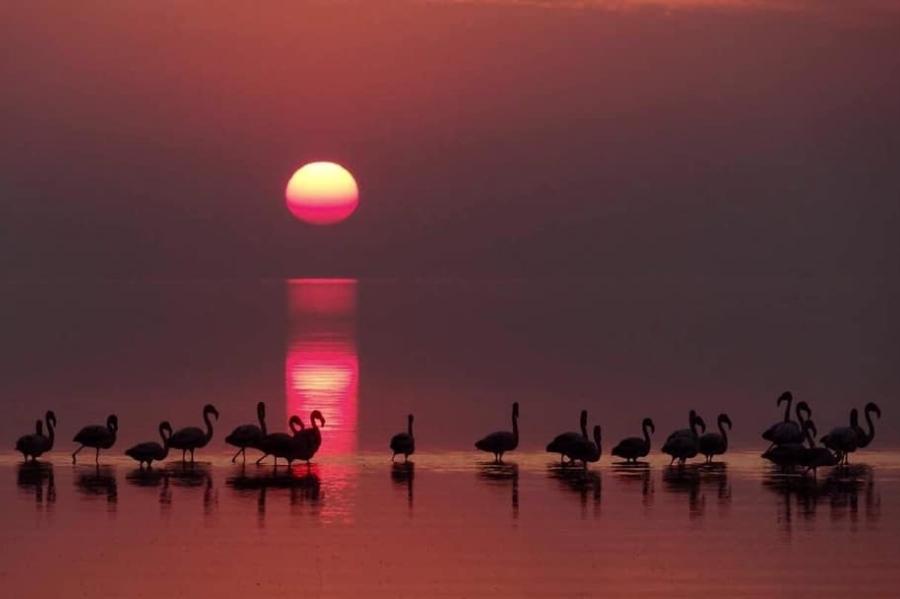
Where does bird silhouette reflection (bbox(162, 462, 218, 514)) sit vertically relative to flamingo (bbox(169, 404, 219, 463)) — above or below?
below

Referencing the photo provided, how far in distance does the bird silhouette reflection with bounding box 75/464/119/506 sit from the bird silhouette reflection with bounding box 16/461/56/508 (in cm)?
44

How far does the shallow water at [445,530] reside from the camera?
66.3 feet

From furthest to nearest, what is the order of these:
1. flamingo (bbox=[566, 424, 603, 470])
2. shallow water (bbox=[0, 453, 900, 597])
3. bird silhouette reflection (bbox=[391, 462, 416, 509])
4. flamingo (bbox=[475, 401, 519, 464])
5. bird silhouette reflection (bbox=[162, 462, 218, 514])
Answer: flamingo (bbox=[475, 401, 519, 464]) < flamingo (bbox=[566, 424, 603, 470]) < bird silhouette reflection (bbox=[391, 462, 416, 509]) < bird silhouette reflection (bbox=[162, 462, 218, 514]) < shallow water (bbox=[0, 453, 900, 597])

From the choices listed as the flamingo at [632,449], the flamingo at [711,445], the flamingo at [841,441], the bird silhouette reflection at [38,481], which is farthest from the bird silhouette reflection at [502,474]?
the bird silhouette reflection at [38,481]

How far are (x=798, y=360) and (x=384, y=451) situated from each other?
129 feet

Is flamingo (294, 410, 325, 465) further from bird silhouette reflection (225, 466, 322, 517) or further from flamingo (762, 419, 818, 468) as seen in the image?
flamingo (762, 419, 818, 468)

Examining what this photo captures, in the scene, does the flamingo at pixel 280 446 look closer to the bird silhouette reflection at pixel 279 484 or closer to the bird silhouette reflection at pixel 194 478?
the bird silhouette reflection at pixel 279 484

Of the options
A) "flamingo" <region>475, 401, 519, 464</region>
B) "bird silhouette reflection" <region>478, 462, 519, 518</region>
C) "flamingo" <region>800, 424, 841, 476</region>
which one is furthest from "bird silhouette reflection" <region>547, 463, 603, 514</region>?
"flamingo" <region>800, 424, 841, 476</region>

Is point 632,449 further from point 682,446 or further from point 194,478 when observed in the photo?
point 194,478

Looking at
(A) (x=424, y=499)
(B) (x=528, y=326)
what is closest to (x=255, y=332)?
(B) (x=528, y=326)

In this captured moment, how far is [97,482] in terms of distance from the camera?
28312 millimetres

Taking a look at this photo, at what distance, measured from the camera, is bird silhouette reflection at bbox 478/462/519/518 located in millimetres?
27975

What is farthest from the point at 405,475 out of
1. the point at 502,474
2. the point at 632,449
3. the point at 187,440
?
the point at 632,449

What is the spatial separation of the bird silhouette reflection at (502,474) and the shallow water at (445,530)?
0.07 metres
